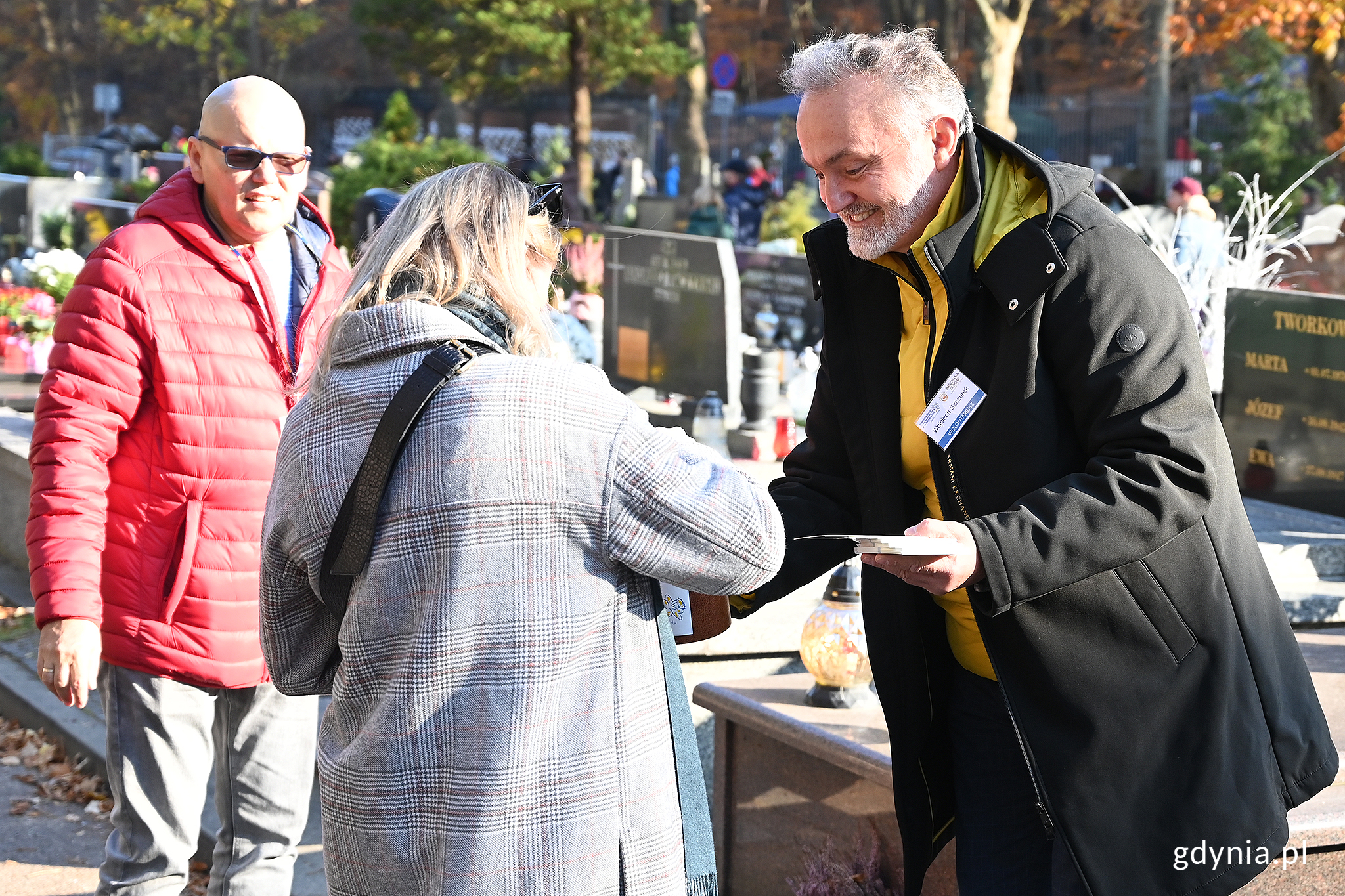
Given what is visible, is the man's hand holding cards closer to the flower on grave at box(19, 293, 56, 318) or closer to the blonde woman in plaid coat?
the blonde woman in plaid coat

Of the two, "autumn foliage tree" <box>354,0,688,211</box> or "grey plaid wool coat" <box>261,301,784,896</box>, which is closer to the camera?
"grey plaid wool coat" <box>261,301,784,896</box>

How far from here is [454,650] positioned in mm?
1871

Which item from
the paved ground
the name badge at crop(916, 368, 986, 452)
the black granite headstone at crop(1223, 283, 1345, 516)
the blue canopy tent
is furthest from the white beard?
the blue canopy tent

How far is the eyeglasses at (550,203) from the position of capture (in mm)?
2080

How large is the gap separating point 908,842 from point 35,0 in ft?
162

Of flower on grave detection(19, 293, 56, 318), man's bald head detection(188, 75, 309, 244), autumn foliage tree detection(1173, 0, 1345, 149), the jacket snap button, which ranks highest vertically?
autumn foliage tree detection(1173, 0, 1345, 149)

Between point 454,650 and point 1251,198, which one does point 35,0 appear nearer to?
point 1251,198

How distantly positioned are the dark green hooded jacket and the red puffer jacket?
4.67ft

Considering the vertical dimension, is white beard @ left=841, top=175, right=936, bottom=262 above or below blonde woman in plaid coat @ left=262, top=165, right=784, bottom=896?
above

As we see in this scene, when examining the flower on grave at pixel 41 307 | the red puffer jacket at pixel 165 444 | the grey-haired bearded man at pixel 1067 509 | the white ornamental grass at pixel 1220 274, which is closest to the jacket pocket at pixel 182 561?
the red puffer jacket at pixel 165 444

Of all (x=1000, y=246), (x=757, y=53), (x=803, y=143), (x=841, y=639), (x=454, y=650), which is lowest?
(x=841, y=639)

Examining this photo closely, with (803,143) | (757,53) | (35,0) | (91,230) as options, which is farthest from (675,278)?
(35,0)

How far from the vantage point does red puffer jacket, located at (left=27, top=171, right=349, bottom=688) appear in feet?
9.21

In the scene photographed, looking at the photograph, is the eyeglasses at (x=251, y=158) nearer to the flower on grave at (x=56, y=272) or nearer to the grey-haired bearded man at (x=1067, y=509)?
the grey-haired bearded man at (x=1067, y=509)
